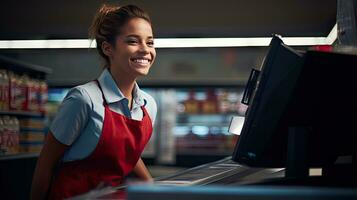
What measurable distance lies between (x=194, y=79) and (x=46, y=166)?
6916mm

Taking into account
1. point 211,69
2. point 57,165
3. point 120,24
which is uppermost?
point 211,69

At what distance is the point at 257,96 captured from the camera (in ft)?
3.07

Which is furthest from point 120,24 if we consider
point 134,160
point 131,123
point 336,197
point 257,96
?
point 336,197

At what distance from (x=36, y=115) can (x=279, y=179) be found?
471 cm

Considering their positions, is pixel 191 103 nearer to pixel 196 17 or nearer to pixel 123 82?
pixel 196 17

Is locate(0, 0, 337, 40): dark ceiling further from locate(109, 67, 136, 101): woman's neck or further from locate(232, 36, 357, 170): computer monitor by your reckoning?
locate(232, 36, 357, 170): computer monitor

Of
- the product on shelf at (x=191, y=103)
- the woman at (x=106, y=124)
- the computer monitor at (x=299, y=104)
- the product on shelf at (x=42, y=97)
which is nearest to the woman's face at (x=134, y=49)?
the woman at (x=106, y=124)

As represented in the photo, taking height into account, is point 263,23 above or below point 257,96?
above

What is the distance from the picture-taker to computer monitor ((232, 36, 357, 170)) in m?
0.89

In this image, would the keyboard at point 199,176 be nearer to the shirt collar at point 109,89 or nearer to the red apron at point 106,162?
the red apron at point 106,162

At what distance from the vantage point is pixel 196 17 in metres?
6.66

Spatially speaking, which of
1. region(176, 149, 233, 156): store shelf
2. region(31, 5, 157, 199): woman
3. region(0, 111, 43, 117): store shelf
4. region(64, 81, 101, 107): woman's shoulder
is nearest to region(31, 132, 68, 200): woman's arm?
region(31, 5, 157, 199): woman

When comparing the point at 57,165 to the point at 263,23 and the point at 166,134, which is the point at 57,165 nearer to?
the point at 263,23

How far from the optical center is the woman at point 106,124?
1842mm
